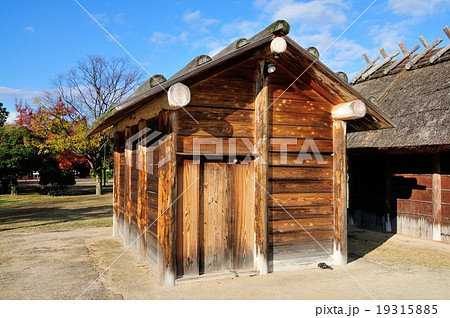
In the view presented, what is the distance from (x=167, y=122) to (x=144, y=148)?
1.53 meters

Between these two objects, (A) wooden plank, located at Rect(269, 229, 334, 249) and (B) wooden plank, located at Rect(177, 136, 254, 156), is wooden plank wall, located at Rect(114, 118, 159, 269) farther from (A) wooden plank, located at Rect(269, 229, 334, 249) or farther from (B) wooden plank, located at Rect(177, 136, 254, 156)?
(A) wooden plank, located at Rect(269, 229, 334, 249)

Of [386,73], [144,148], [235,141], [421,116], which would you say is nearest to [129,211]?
[144,148]

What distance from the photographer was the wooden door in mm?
6598

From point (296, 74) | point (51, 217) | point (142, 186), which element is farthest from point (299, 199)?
point (51, 217)

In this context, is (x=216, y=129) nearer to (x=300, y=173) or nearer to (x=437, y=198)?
(x=300, y=173)

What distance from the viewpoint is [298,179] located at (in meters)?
7.52

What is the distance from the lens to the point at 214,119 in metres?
6.76

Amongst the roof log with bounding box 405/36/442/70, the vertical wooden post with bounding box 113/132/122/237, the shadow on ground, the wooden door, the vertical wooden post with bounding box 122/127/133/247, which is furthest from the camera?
the roof log with bounding box 405/36/442/70

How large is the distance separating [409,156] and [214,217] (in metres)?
7.94

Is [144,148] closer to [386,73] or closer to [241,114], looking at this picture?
[241,114]

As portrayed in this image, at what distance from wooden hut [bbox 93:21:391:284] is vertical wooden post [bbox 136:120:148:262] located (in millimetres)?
24

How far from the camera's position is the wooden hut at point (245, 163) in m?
6.48

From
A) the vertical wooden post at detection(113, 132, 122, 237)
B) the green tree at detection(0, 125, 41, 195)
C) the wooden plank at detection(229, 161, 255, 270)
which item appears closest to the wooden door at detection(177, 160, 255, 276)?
the wooden plank at detection(229, 161, 255, 270)

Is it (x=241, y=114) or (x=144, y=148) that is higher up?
(x=241, y=114)
